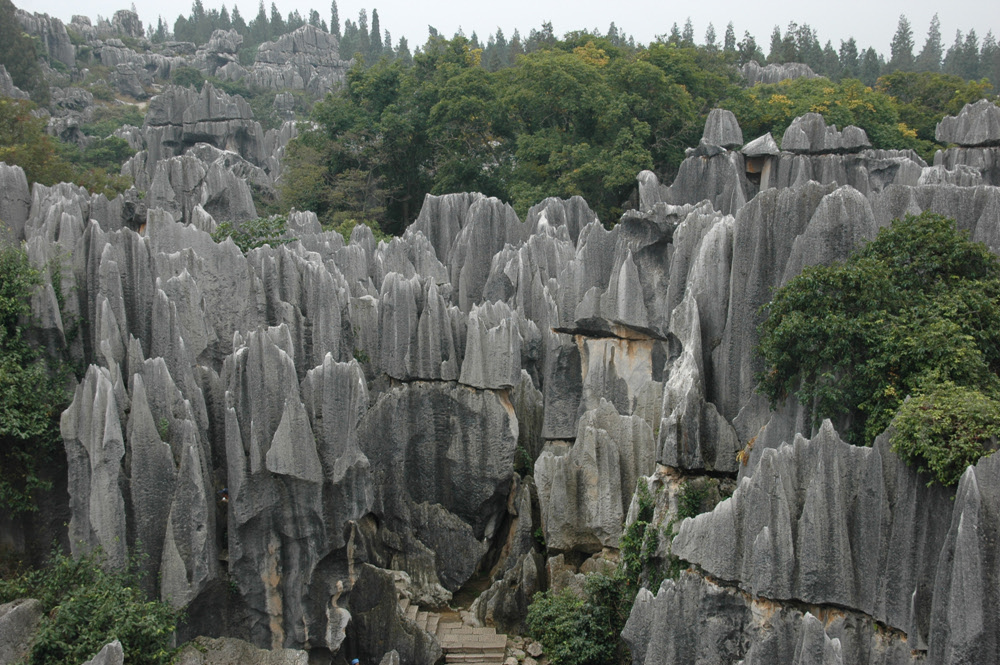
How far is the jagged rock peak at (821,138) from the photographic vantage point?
30.7 metres

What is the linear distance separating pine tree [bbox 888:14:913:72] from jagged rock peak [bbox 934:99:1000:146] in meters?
57.8

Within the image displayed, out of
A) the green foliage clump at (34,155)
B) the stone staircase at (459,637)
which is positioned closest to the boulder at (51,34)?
the green foliage clump at (34,155)

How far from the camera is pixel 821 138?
30.8m

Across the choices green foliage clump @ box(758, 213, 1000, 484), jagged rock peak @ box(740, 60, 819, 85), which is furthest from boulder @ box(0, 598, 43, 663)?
jagged rock peak @ box(740, 60, 819, 85)

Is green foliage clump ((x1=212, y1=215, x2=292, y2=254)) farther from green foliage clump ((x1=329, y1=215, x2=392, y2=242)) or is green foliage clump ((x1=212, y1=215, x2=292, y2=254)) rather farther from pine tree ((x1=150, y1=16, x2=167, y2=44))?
pine tree ((x1=150, y1=16, x2=167, y2=44))

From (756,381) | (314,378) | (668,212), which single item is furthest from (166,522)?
(668,212)

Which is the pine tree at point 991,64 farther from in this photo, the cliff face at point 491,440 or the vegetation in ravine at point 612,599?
the vegetation in ravine at point 612,599

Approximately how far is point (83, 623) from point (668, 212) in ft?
46.0

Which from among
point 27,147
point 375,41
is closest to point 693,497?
point 27,147

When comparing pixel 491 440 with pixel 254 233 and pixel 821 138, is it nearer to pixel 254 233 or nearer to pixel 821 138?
pixel 254 233

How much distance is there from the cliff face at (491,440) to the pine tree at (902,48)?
216 feet

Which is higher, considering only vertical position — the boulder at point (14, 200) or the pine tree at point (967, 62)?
the pine tree at point (967, 62)

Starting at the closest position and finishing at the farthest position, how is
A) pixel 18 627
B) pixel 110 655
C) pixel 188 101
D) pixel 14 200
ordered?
pixel 110 655
pixel 18 627
pixel 14 200
pixel 188 101

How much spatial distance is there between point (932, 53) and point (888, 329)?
9855 centimetres
